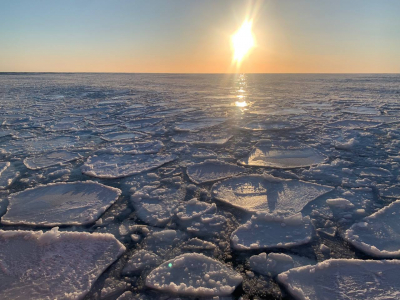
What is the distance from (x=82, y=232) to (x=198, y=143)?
2.38 meters

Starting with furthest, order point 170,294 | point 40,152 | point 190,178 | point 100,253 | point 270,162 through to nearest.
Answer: point 40,152 → point 270,162 → point 190,178 → point 100,253 → point 170,294

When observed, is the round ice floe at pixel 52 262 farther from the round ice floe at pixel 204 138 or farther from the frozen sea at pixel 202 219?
the round ice floe at pixel 204 138

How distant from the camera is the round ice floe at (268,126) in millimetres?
4723

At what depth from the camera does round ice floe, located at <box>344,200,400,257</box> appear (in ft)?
5.17

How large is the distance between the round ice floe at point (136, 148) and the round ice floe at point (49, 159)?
37 cm

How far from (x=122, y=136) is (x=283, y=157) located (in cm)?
275

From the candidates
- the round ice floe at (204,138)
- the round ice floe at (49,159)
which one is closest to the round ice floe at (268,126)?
the round ice floe at (204,138)

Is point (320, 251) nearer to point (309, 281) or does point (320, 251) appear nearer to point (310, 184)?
point (309, 281)

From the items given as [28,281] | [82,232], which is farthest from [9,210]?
[28,281]

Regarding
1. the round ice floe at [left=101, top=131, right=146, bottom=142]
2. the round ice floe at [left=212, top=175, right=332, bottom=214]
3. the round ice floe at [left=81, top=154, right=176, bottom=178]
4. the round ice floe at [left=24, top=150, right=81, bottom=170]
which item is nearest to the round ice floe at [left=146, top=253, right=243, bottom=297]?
the round ice floe at [left=212, top=175, right=332, bottom=214]

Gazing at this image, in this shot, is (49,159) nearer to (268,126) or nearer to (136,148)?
(136,148)

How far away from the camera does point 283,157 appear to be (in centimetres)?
321

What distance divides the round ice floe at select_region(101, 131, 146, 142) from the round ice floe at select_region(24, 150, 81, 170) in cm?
85

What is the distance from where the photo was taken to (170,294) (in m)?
1.32
